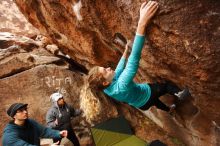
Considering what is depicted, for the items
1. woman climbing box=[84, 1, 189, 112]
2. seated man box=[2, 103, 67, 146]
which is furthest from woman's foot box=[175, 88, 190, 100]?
seated man box=[2, 103, 67, 146]

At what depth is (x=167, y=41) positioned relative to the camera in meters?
4.79

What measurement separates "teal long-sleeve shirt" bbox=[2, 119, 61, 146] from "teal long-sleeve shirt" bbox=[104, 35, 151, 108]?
143cm

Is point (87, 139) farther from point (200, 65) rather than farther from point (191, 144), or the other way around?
point (200, 65)

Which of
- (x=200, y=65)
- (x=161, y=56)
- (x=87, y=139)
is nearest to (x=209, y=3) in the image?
(x=200, y=65)

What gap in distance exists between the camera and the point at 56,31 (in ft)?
27.9

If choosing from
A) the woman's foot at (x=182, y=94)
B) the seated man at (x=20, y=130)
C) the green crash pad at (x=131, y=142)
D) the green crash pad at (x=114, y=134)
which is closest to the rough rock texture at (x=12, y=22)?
the green crash pad at (x=114, y=134)

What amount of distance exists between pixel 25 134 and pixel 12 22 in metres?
13.8

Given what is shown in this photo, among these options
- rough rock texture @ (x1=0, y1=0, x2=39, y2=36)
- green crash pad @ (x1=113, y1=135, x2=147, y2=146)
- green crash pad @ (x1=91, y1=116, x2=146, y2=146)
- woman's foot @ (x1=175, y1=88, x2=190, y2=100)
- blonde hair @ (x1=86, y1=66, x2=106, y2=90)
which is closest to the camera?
blonde hair @ (x1=86, y1=66, x2=106, y2=90)

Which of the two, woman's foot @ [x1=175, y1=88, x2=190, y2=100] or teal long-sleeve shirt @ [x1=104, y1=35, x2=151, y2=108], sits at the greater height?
teal long-sleeve shirt @ [x1=104, y1=35, x2=151, y2=108]

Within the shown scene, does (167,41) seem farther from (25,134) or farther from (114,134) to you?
(114,134)

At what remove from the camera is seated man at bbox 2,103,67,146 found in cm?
519

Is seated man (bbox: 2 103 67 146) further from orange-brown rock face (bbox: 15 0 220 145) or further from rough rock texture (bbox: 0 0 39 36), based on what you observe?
rough rock texture (bbox: 0 0 39 36)

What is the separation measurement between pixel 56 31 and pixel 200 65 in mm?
4656

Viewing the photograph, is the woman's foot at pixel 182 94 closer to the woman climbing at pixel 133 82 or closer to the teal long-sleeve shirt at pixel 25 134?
the woman climbing at pixel 133 82
